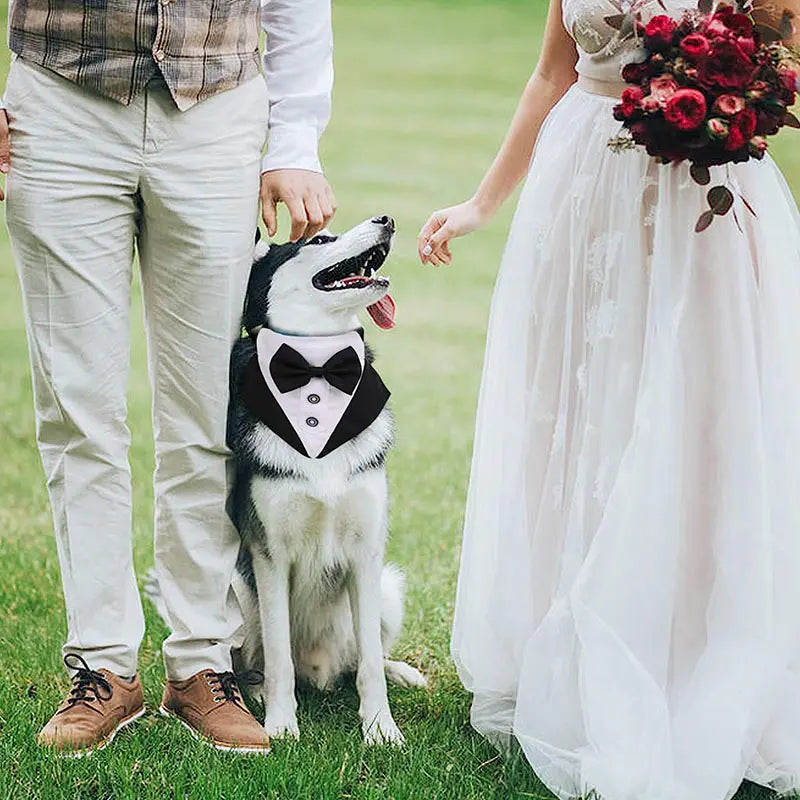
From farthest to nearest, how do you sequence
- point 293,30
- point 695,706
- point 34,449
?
point 34,449 → point 293,30 → point 695,706

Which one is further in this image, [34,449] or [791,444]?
[34,449]

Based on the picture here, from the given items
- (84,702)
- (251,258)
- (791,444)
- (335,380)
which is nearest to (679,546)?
(791,444)

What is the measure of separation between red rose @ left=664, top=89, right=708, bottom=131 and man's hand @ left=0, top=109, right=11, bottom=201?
1393 millimetres

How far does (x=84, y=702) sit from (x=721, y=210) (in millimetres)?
1814

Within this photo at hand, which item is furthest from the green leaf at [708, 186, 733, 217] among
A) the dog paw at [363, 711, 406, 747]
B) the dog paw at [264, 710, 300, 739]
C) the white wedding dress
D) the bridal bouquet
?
the dog paw at [264, 710, 300, 739]

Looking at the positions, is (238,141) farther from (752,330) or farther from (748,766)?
(748,766)

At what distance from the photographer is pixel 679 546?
3.03 m

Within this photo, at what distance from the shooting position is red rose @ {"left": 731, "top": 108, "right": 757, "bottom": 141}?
8.80ft

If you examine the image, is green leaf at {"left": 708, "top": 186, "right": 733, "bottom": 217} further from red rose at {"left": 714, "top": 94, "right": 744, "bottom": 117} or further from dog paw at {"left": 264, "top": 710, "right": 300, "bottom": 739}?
dog paw at {"left": 264, "top": 710, "right": 300, "bottom": 739}

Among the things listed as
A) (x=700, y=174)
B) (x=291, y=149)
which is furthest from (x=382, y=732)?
(x=700, y=174)

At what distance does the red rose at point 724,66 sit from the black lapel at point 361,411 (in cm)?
109

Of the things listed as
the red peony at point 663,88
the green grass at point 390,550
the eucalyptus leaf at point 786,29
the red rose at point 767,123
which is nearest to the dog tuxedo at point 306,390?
the green grass at point 390,550

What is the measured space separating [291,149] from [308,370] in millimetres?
510

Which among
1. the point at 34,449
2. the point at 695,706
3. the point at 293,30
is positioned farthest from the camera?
the point at 34,449
